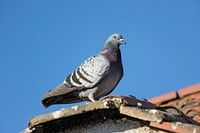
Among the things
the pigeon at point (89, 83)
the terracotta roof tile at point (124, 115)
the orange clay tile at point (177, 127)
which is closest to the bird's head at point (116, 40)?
the pigeon at point (89, 83)

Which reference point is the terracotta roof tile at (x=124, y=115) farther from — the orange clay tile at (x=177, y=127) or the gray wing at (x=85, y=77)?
the gray wing at (x=85, y=77)

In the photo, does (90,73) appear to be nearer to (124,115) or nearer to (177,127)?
(124,115)

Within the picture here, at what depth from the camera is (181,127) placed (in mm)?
4004

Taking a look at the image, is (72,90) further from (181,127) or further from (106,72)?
(181,127)

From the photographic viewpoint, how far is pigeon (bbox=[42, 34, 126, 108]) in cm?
671

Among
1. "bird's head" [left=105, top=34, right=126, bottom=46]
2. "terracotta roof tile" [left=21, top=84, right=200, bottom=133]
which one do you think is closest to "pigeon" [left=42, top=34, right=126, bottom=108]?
"bird's head" [left=105, top=34, right=126, bottom=46]

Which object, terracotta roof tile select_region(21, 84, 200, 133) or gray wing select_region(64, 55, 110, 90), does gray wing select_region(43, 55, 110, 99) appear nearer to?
gray wing select_region(64, 55, 110, 90)

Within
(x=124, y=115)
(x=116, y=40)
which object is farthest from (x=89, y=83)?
(x=124, y=115)

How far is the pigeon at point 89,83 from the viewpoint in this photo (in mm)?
6711

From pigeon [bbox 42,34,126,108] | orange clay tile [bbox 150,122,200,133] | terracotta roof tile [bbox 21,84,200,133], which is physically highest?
pigeon [bbox 42,34,126,108]

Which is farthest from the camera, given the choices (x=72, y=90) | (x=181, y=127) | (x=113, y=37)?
(x=113, y=37)

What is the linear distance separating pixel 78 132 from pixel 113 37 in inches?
130

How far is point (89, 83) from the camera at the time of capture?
677cm

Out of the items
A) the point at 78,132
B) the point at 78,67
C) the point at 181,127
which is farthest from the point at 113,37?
the point at 181,127
